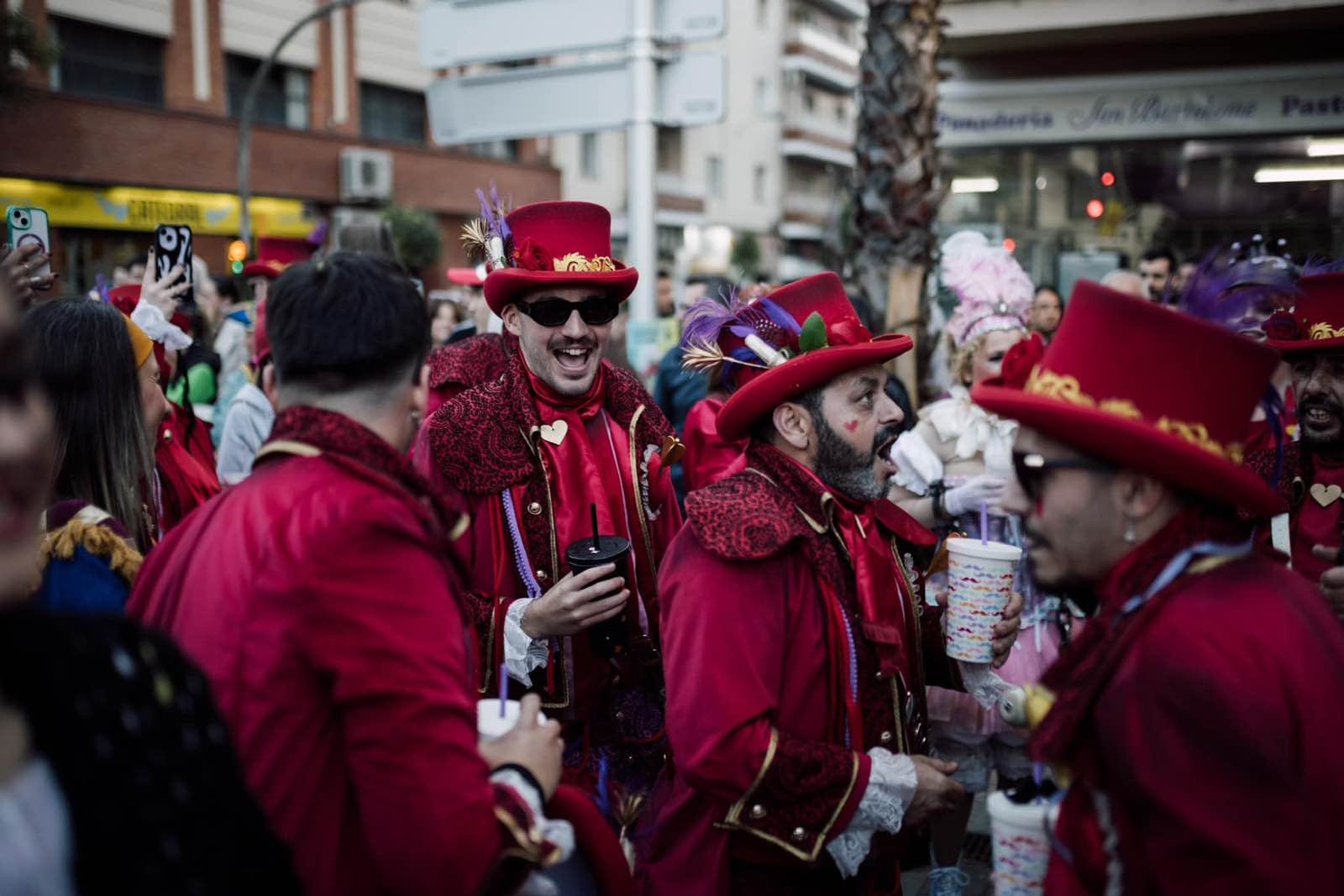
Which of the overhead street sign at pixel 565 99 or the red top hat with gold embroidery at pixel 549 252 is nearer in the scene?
the red top hat with gold embroidery at pixel 549 252

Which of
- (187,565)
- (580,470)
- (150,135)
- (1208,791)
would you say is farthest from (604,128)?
(150,135)

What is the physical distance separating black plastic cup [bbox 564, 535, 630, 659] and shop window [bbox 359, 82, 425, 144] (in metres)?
23.9

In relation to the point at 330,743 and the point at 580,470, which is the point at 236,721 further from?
the point at 580,470

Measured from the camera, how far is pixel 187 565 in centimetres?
192

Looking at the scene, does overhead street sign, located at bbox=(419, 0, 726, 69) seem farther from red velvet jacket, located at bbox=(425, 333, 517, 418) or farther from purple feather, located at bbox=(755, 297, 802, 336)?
purple feather, located at bbox=(755, 297, 802, 336)

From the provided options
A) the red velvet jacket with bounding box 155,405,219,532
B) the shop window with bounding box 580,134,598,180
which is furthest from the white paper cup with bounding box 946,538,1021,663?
the shop window with bounding box 580,134,598,180

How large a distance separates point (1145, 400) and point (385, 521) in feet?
4.38

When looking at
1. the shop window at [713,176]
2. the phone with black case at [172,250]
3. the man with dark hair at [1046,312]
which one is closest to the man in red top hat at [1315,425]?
the man with dark hair at [1046,312]

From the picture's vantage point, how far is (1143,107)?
34.6 feet

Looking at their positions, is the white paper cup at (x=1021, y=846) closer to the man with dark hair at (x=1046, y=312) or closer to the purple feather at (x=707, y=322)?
the purple feather at (x=707, y=322)

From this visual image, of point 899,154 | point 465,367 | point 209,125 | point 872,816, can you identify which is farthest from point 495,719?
point 209,125

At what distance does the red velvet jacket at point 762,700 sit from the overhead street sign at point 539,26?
5541 millimetres

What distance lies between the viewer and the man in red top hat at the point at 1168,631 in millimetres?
1619

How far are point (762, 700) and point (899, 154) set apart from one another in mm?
5500
